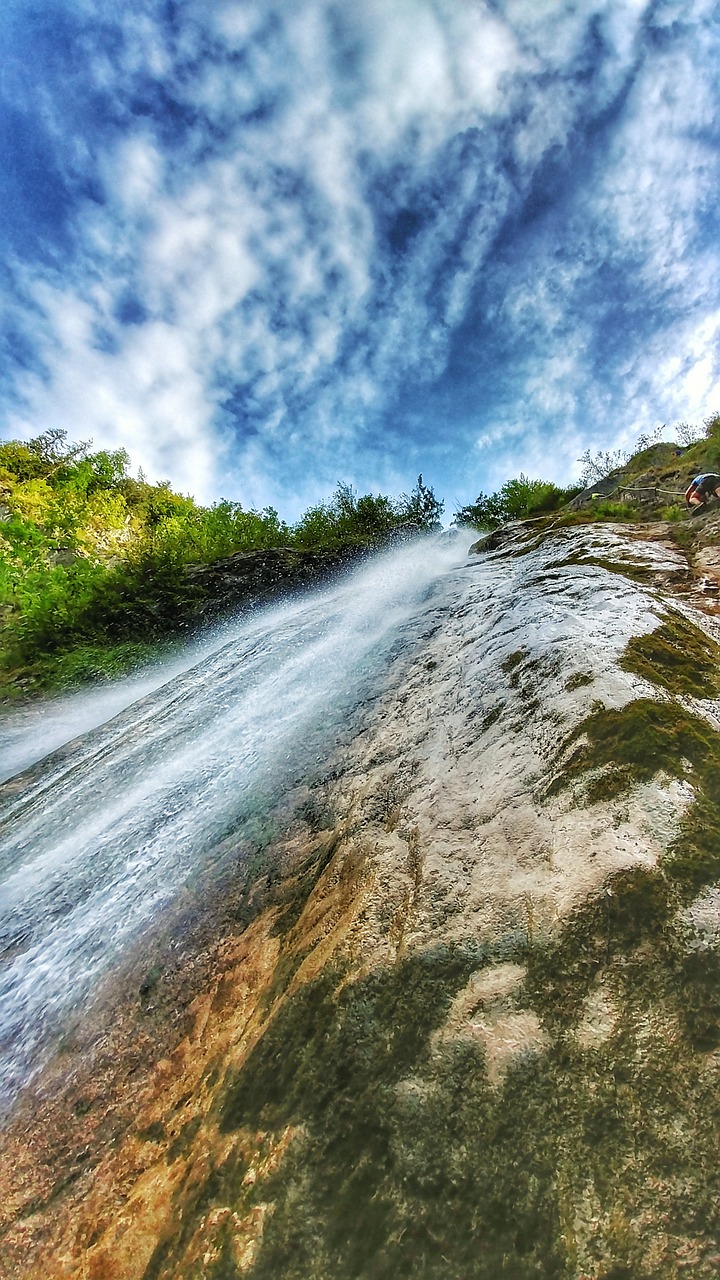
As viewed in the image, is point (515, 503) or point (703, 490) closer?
point (703, 490)

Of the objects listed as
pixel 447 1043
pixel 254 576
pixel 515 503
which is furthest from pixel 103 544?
pixel 447 1043

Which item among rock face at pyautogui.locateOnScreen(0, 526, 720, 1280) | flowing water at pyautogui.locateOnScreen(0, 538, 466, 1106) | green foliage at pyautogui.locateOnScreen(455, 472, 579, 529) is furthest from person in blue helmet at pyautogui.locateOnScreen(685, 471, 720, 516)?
green foliage at pyautogui.locateOnScreen(455, 472, 579, 529)

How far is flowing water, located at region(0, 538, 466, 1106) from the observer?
3.19 m

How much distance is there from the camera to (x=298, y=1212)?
1.47 m

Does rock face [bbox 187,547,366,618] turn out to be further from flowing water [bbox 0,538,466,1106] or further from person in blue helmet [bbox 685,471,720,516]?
person in blue helmet [bbox 685,471,720,516]

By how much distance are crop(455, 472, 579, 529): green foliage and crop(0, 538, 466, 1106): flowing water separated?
11.7 meters

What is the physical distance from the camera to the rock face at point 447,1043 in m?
1.32

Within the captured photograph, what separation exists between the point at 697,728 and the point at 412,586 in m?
8.21

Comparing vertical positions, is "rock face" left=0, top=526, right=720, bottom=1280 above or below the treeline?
below

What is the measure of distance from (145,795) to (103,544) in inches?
871

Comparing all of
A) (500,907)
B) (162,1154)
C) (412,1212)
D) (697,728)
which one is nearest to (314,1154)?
(412,1212)

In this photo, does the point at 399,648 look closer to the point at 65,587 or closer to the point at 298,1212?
the point at 298,1212

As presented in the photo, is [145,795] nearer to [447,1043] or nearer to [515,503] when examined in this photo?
[447,1043]

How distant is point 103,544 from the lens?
23594 mm
